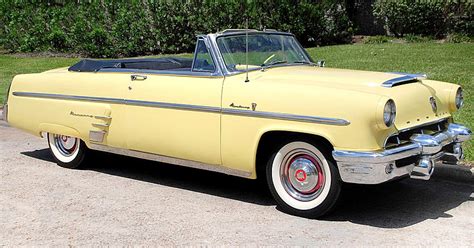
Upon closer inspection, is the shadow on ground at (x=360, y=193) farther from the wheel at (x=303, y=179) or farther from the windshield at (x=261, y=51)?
the windshield at (x=261, y=51)

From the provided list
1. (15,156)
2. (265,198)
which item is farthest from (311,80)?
(15,156)

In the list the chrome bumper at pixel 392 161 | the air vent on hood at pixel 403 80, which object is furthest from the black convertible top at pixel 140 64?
the chrome bumper at pixel 392 161

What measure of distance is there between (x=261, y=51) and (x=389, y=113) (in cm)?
182

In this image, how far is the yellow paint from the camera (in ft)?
16.4

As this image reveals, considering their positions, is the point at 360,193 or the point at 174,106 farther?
the point at 360,193

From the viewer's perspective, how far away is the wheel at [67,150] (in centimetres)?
707

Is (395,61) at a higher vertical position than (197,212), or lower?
higher

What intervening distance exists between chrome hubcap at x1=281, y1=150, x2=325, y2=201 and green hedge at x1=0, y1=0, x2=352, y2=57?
1135 centimetres

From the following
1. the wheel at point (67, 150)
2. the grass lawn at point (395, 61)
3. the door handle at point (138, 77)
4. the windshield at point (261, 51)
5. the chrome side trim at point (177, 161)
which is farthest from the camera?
the grass lawn at point (395, 61)

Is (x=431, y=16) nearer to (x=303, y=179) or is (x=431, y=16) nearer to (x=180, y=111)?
(x=180, y=111)

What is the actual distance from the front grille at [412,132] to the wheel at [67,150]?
3.44m

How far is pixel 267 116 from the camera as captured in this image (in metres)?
5.36

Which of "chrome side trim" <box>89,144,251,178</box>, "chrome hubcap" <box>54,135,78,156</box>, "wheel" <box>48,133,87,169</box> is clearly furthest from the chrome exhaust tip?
"chrome hubcap" <box>54,135,78,156</box>

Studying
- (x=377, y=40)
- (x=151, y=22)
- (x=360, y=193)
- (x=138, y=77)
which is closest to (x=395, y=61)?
(x=377, y=40)
